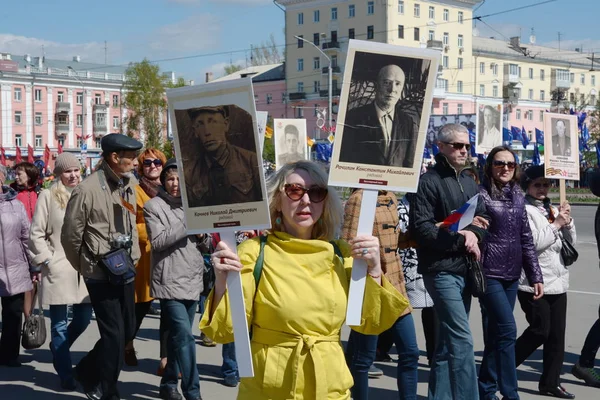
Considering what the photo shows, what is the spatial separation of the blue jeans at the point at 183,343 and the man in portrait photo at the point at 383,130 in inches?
125

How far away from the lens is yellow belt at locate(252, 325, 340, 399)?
11.6 ft

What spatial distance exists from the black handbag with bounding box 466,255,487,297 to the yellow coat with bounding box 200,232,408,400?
2.19 meters

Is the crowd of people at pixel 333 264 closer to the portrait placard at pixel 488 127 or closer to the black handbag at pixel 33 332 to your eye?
the black handbag at pixel 33 332

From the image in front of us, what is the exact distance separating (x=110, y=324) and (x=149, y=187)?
1.39 meters

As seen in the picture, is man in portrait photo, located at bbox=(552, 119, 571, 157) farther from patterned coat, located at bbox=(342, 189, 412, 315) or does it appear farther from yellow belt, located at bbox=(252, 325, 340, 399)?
yellow belt, located at bbox=(252, 325, 340, 399)

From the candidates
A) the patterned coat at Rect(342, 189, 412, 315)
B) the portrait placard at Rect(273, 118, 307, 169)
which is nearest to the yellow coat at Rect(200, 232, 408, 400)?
the patterned coat at Rect(342, 189, 412, 315)

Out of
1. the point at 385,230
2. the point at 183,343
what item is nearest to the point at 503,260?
the point at 385,230

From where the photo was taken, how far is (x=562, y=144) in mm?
7477

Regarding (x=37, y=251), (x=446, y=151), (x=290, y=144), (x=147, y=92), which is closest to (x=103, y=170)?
(x=37, y=251)

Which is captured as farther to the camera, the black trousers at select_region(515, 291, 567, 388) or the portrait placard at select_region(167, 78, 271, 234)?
the black trousers at select_region(515, 291, 567, 388)

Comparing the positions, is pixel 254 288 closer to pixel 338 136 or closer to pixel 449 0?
pixel 338 136

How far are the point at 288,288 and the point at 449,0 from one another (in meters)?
89.2

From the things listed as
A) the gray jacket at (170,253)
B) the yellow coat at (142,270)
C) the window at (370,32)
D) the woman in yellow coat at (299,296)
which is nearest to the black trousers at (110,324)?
the gray jacket at (170,253)

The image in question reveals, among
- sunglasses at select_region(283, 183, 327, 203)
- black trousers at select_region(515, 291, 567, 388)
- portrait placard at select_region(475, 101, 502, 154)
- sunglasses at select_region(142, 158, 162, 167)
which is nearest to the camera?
sunglasses at select_region(283, 183, 327, 203)
